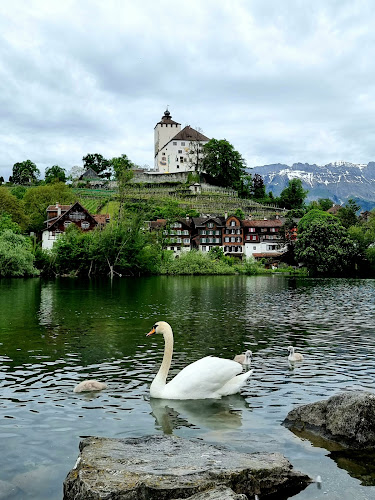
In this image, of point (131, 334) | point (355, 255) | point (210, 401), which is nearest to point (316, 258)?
point (355, 255)

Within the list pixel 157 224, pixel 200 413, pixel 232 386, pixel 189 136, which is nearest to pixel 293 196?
pixel 189 136

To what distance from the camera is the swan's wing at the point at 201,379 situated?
40.4 ft

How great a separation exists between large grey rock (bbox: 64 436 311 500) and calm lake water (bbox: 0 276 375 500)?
1.90 feet

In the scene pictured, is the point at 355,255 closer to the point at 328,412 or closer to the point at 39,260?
the point at 39,260

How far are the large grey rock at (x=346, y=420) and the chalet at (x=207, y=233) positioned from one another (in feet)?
391

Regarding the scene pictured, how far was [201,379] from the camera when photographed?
12.3 meters

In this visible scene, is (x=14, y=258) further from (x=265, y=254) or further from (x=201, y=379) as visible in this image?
(x=265, y=254)

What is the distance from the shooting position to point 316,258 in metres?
106

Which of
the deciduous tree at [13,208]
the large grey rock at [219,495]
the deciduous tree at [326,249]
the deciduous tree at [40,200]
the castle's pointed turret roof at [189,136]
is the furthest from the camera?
the castle's pointed turret roof at [189,136]

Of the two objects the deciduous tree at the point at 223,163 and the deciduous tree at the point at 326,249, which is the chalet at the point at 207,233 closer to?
the deciduous tree at the point at 326,249

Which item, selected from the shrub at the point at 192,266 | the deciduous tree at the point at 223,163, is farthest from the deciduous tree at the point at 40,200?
the deciduous tree at the point at 223,163

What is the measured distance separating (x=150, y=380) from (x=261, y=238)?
12028 cm

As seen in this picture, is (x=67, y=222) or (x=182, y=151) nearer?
(x=67, y=222)

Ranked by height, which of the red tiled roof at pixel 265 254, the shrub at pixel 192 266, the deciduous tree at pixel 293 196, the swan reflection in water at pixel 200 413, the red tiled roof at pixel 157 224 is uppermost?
the deciduous tree at pixel 293 196
